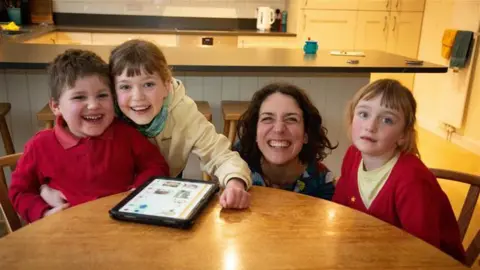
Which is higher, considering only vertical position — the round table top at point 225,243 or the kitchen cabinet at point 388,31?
the kitchen cabinet at point 388,31

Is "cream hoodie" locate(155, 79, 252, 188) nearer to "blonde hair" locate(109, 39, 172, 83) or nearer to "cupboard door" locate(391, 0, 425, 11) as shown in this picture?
"blonde hair" locate(109, 39, 172, 83)

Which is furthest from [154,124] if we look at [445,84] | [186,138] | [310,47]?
[445,84]

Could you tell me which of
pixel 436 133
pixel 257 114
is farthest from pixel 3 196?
pixel 436 133

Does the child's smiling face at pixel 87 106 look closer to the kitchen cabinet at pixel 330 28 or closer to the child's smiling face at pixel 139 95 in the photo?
the child's smiling face at pixel 139 95

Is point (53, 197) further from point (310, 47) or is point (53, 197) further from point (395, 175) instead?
point (310, 47)

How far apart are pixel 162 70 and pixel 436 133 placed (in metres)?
3.84

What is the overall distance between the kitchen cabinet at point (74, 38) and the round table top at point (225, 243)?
3491mm

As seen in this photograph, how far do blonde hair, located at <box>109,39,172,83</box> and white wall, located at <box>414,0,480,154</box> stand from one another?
3.37 m

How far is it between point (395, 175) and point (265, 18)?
11.7 ft

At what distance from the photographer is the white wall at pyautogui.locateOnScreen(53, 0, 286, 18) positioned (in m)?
4.65

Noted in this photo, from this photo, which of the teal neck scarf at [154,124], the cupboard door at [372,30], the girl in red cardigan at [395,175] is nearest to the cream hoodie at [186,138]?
the teal neck scarf at [154,124]

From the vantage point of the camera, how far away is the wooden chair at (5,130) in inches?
89.4

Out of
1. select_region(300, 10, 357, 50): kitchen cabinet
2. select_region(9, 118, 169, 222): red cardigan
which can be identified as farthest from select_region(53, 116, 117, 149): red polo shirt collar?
select_region(300, 10, 357, 50): kitchen cabinet

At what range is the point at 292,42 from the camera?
4.45m
